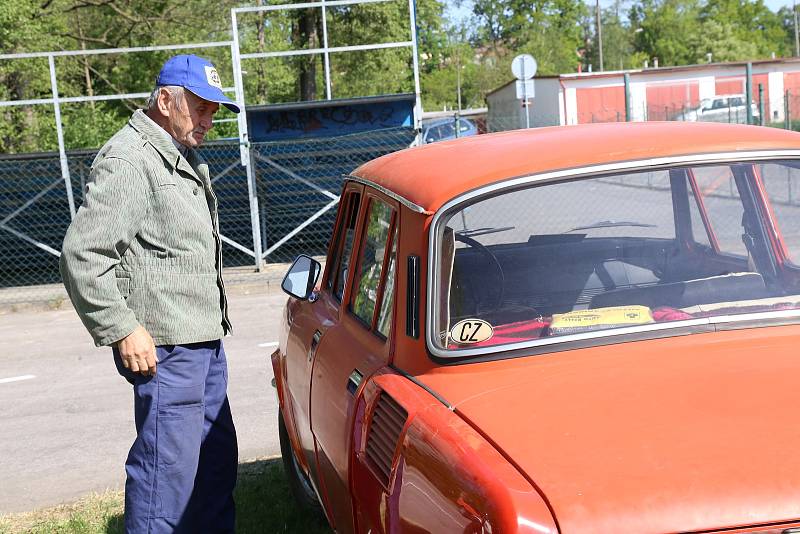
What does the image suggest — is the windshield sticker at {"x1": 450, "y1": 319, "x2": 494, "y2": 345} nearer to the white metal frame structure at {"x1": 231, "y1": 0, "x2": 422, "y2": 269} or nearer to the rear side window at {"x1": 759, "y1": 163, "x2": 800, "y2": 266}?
the rear side window at {"x1": 759, "y1": 163, "x2": 800, "y2": 266}

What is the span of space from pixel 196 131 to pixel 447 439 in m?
1.98

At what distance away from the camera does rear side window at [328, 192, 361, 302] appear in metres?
3.96

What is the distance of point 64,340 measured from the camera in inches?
403

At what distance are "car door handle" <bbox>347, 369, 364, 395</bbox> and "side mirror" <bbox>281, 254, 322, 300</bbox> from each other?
0.93m

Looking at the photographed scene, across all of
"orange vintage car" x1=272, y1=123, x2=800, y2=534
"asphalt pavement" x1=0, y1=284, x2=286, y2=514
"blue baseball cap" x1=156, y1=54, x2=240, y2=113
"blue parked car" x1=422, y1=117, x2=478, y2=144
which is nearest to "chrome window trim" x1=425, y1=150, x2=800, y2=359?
"orange vintage car" x1=272, y1=123, x2=800, y2=534

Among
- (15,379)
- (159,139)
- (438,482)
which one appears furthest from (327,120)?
(438,482)

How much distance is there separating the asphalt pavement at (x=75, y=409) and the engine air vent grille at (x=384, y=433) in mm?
3127

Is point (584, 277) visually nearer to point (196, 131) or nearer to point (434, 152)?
point (434, 152)

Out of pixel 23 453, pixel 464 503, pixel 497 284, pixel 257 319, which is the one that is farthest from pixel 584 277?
pixel 257 319

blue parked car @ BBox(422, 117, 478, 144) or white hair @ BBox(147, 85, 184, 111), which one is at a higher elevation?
white hair @ BBox(147, 85, 184, 111)

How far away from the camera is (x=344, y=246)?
13.6 feet

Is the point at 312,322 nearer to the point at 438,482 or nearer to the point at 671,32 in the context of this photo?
the point at 438,482

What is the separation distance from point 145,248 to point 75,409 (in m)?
4.10

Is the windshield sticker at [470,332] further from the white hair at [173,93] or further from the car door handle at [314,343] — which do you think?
the white hair at [173,93]
